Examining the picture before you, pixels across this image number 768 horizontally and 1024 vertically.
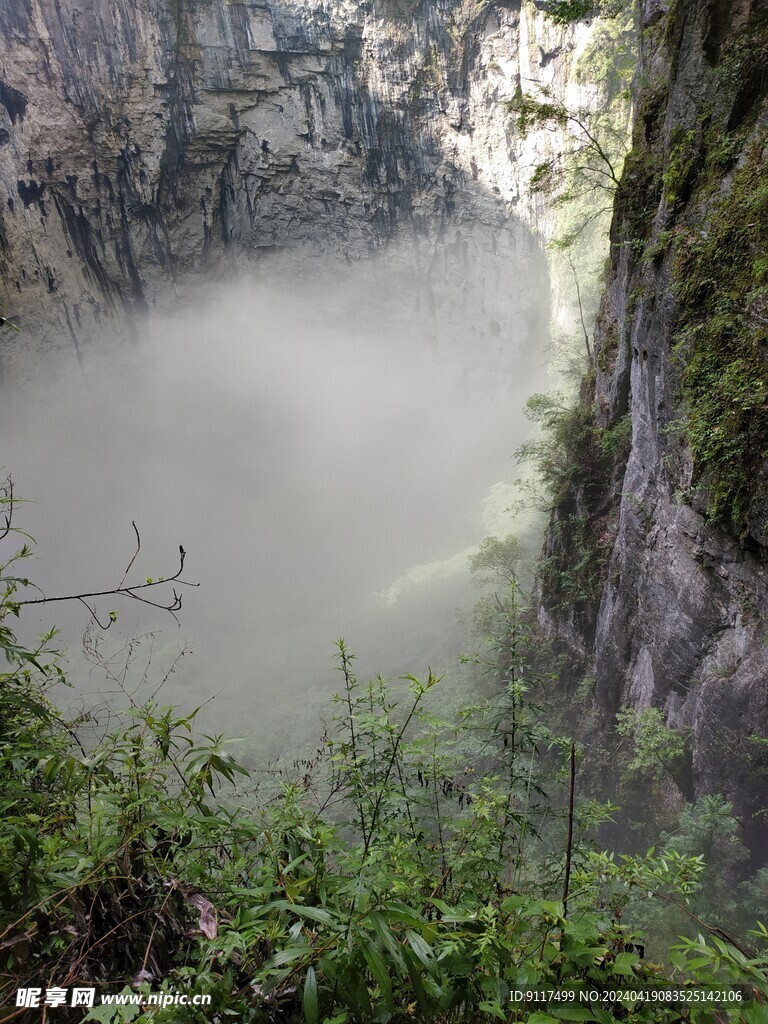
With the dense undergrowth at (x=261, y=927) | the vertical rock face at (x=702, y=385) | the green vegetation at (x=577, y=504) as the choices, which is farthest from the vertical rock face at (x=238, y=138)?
the dense undergrowth at (x=261, y=927)

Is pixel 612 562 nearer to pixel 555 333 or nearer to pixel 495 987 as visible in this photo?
pixel 495 987

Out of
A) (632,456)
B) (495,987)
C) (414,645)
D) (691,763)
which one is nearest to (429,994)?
(495,987)

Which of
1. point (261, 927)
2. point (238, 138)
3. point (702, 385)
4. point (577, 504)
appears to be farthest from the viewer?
point (238, 138)

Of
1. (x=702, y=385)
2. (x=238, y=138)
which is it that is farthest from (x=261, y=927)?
(x=238, y=138)

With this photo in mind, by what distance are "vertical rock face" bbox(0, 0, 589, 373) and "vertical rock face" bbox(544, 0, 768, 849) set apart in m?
21.1

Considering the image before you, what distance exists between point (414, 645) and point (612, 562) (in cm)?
1183

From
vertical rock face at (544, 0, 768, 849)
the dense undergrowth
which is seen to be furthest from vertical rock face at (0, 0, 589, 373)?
the dense undergrowth

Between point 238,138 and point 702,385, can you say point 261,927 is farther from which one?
point 238,138

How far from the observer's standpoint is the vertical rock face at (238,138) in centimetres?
2158

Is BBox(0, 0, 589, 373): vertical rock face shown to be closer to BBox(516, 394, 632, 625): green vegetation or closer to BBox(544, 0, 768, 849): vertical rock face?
BBox(516, 394, 632, 625): green vegetation

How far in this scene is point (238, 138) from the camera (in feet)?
79.1

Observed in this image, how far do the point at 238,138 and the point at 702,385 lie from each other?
27425 millimetres

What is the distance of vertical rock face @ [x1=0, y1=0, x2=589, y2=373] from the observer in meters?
21.6

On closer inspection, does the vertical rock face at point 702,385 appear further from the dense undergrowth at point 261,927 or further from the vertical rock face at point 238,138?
the vertical rock face at point 238,138
